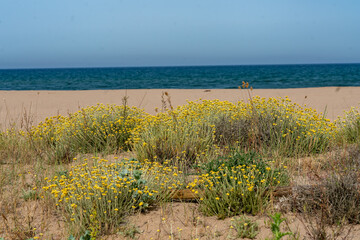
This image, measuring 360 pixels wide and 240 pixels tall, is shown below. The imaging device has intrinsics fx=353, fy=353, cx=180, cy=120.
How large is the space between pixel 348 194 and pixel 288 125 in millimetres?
2761

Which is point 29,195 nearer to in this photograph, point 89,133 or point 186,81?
point 89,133

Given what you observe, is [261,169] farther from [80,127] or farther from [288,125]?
[80,127]

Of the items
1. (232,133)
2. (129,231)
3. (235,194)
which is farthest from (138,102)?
(129,231)

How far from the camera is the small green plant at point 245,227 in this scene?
3.47m

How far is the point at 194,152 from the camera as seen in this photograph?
5.86m

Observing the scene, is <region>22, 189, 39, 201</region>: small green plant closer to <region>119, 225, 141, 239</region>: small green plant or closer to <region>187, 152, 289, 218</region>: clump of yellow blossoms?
<region>119, 225, 141, 239</region>: small green plant

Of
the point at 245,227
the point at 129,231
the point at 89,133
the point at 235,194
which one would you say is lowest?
the point at 129,231

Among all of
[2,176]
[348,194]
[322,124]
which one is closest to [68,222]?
[2,176]

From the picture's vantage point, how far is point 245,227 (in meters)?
3.44

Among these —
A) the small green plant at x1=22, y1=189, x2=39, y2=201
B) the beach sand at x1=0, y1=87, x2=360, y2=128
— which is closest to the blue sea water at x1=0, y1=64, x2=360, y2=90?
the beach sand at x1=0, y1=87, x2=360, y2=128

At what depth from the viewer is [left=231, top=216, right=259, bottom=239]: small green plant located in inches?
137

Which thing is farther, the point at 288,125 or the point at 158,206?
Answer: the point at 288,125

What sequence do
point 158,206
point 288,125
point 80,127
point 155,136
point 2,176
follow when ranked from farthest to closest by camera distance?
point 80,127 → point 288,125 → point 155,136 → point 2,176 → point 158,206

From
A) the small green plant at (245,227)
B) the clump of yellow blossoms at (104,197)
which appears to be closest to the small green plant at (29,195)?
the clump of yellow blossoms at (104,197)
